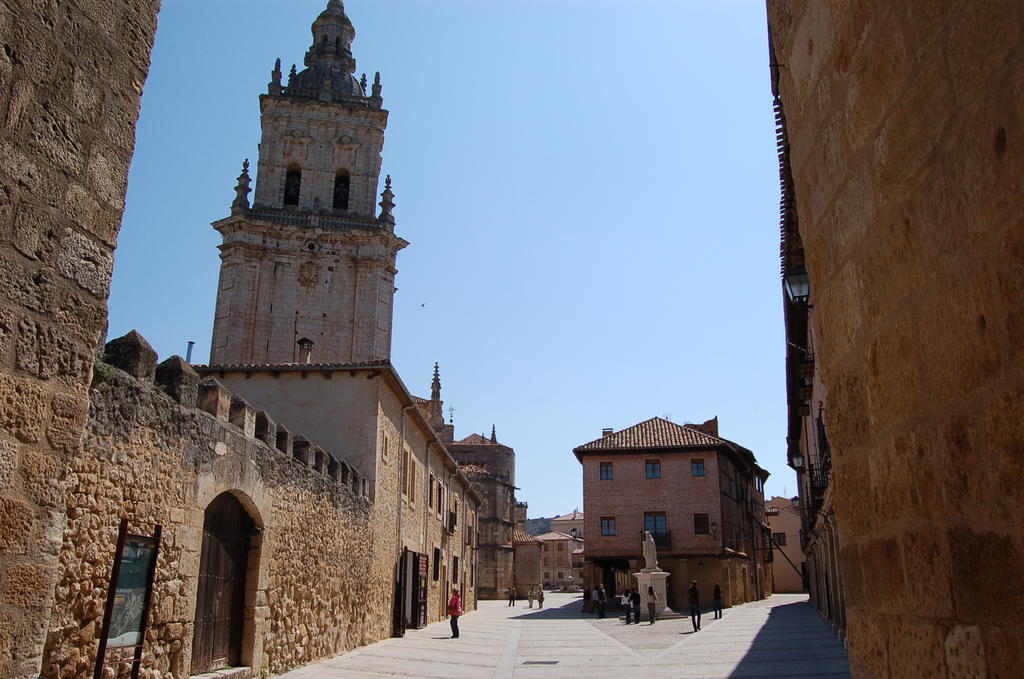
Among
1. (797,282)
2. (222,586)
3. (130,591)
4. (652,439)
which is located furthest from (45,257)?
(652,439)

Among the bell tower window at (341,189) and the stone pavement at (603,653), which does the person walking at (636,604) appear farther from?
the bell tower window at (341,189)

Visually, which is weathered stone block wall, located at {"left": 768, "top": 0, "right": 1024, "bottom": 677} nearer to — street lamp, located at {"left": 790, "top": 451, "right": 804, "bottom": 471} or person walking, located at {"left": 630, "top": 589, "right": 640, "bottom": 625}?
street lamp, located at {"left": 790, "top": 451, "right": 804, "bottom": 471}

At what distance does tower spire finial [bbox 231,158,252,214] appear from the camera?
1500 inches

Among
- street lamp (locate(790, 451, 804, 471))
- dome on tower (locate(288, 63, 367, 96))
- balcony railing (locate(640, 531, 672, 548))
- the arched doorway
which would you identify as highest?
dome on tower (locate(288, 63, 367, 96))

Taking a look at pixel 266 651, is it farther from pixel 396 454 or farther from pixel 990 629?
pixel 990 629

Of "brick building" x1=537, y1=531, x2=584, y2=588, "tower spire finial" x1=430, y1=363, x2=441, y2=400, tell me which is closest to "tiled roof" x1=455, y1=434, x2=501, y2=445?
"tower spire finial" x1=430, y1=363, x2=441, y2=400

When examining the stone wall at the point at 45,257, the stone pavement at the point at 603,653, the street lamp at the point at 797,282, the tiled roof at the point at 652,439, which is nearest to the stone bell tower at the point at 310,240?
the tiled roof at the point at 652,439

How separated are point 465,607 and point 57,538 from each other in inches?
1269

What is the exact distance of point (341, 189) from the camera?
41188 millimetres

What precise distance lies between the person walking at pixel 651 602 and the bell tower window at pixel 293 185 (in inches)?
1023

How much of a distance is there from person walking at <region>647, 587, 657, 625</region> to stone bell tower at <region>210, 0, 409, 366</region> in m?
17.6

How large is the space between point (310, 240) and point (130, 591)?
3285cm

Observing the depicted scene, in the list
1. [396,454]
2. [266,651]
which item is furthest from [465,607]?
[266,651]

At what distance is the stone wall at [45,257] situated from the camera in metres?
2.76
